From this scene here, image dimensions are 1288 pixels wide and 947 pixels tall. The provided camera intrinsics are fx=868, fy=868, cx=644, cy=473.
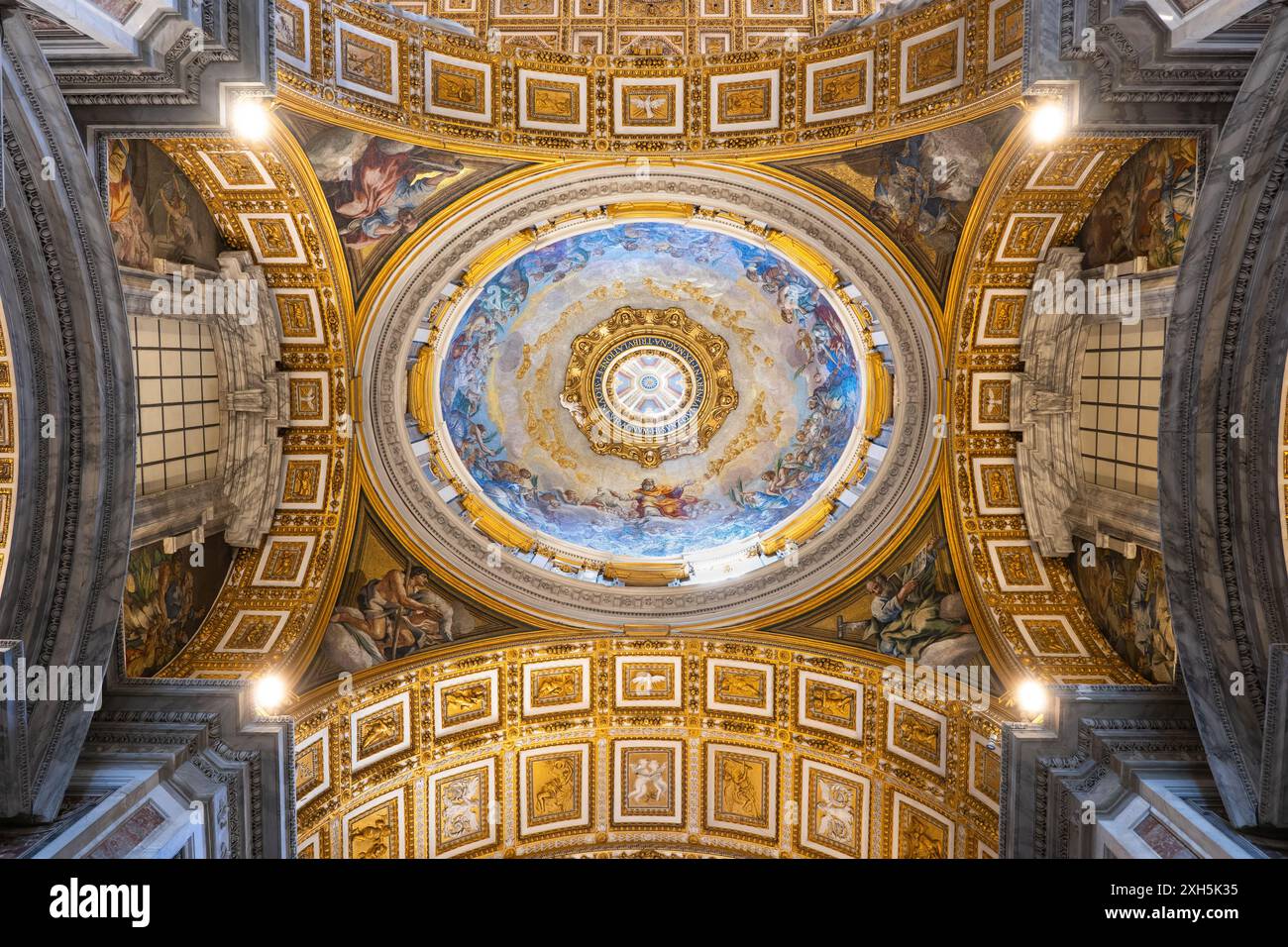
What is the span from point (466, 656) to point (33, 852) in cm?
759

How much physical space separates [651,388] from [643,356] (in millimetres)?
832

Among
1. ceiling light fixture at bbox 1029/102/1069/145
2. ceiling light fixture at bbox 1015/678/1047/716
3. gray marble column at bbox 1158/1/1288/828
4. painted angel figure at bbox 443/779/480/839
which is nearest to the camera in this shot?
gray marble column at bbox 1158/1/1288/828

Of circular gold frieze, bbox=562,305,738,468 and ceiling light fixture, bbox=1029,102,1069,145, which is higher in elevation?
ceiling light fixture, bbox=1029,102,1069,145

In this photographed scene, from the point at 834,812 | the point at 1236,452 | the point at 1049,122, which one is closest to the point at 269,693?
the point at 834,812

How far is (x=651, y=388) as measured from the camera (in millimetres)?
21453

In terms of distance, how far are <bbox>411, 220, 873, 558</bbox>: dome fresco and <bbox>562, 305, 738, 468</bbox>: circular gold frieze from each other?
4cm

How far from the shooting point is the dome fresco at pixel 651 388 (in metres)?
18.0

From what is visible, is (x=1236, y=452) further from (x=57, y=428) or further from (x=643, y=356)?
(x=643, y=356)

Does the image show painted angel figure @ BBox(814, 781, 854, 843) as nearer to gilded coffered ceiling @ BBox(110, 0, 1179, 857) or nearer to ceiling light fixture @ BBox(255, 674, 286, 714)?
gilded coffered ceiling @ BBox(110, 0, 1179, 857)

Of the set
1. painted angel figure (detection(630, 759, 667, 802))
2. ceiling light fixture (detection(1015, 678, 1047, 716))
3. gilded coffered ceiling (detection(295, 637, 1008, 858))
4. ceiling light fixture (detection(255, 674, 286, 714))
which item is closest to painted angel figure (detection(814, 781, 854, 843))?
gilded coffered ceiling (detection(295, 637, 1008, 858))

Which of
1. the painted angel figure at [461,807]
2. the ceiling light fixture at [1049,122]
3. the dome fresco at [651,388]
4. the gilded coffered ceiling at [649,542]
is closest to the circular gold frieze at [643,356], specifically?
the dome fresco at [651,388]

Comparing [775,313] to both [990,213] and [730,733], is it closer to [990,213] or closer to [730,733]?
[990,213]

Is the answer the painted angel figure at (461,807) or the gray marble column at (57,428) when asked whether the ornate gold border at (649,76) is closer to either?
the gray marble column at (57,428)

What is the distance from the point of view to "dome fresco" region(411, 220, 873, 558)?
18031 millimetres
